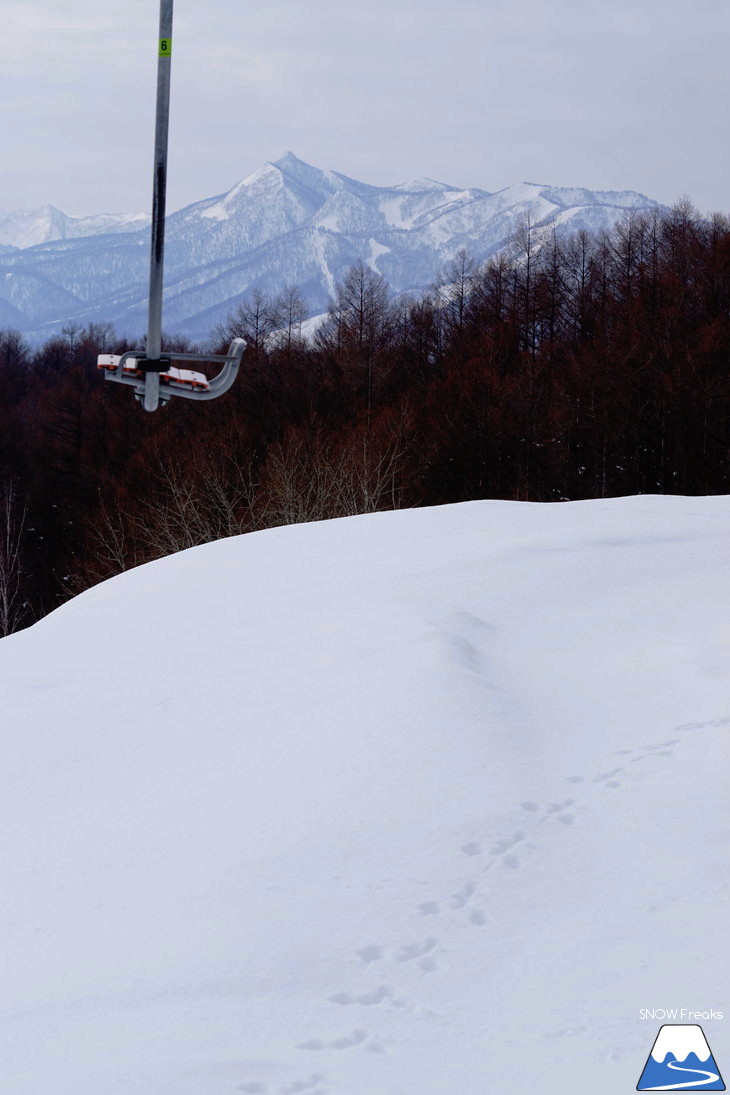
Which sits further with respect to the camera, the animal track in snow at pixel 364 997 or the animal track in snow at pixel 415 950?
the animal track in snow at pixel 415 950

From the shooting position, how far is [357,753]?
196 inches

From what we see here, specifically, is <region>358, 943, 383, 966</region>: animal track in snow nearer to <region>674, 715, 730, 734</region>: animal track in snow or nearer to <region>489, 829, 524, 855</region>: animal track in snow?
<region>489, 829, 524, 855</region>: animal track in snow

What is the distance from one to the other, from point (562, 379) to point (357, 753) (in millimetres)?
39885

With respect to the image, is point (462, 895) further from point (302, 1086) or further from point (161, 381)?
point (161, 381)

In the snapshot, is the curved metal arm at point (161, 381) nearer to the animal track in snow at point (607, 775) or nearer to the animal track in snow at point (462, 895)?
the animal track in snow at point (462, 895)

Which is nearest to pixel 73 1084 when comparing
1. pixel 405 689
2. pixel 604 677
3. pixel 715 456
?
pixel 405 689

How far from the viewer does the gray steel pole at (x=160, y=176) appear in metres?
4.01

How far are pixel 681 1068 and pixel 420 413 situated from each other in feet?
140

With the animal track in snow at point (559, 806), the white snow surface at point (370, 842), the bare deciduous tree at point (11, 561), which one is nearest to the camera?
the white snow surface at point (370, 842)

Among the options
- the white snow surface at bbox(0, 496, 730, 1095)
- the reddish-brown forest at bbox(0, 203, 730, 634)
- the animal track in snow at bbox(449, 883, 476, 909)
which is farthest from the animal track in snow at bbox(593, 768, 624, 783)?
the reddish-brown forest at bbox(0, 203, 730, 634)

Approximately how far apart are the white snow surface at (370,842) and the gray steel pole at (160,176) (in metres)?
2.07

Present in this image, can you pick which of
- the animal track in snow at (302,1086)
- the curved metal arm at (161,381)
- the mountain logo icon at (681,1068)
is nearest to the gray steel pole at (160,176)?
the curved metal arm at (161,381)

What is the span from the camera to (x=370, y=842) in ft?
14.0

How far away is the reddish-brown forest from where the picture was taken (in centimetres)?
3728
